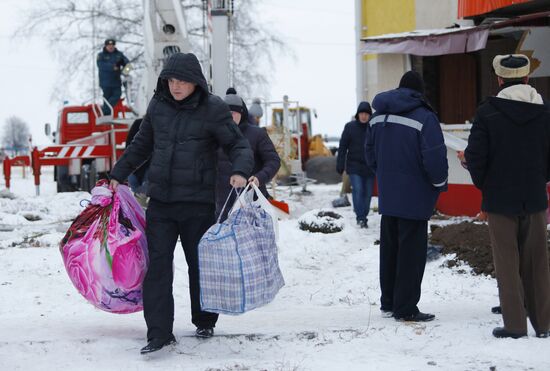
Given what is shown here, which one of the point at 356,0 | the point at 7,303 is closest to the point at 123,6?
the point at 356,0

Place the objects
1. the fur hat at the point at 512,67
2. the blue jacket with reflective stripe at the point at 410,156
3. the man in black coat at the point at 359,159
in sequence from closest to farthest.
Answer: the fur hat at the point at 512,67 → the blue jacket with reflective stripe at the point at 410,156 → the man in black coat at the point at 359,159

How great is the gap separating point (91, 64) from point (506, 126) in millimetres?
31399

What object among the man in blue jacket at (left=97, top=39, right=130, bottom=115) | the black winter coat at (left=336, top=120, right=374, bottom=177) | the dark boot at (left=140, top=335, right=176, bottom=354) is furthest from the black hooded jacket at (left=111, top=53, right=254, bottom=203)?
the man in blue jacket at (left=97, top=39, right=130, bottom=115)

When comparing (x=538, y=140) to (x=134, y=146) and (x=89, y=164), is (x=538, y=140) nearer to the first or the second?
(x=134, y=146)

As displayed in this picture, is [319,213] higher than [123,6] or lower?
lower

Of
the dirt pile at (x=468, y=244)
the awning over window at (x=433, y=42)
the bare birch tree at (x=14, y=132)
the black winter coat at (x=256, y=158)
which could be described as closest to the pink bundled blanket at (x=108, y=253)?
the black winter coat at (x=256, y=158)

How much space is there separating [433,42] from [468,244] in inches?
211

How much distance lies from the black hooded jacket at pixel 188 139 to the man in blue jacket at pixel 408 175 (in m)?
1.27

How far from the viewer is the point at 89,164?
21.5m

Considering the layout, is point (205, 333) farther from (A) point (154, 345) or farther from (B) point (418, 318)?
(B) point (418, 318)

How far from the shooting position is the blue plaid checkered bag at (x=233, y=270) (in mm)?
5582

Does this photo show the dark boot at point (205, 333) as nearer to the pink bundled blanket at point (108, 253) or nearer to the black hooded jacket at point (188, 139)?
the pink bundled blanket at point (108, 253)

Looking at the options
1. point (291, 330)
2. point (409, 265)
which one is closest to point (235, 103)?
point (409, 265)

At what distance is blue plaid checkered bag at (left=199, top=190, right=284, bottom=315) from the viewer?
558cm
